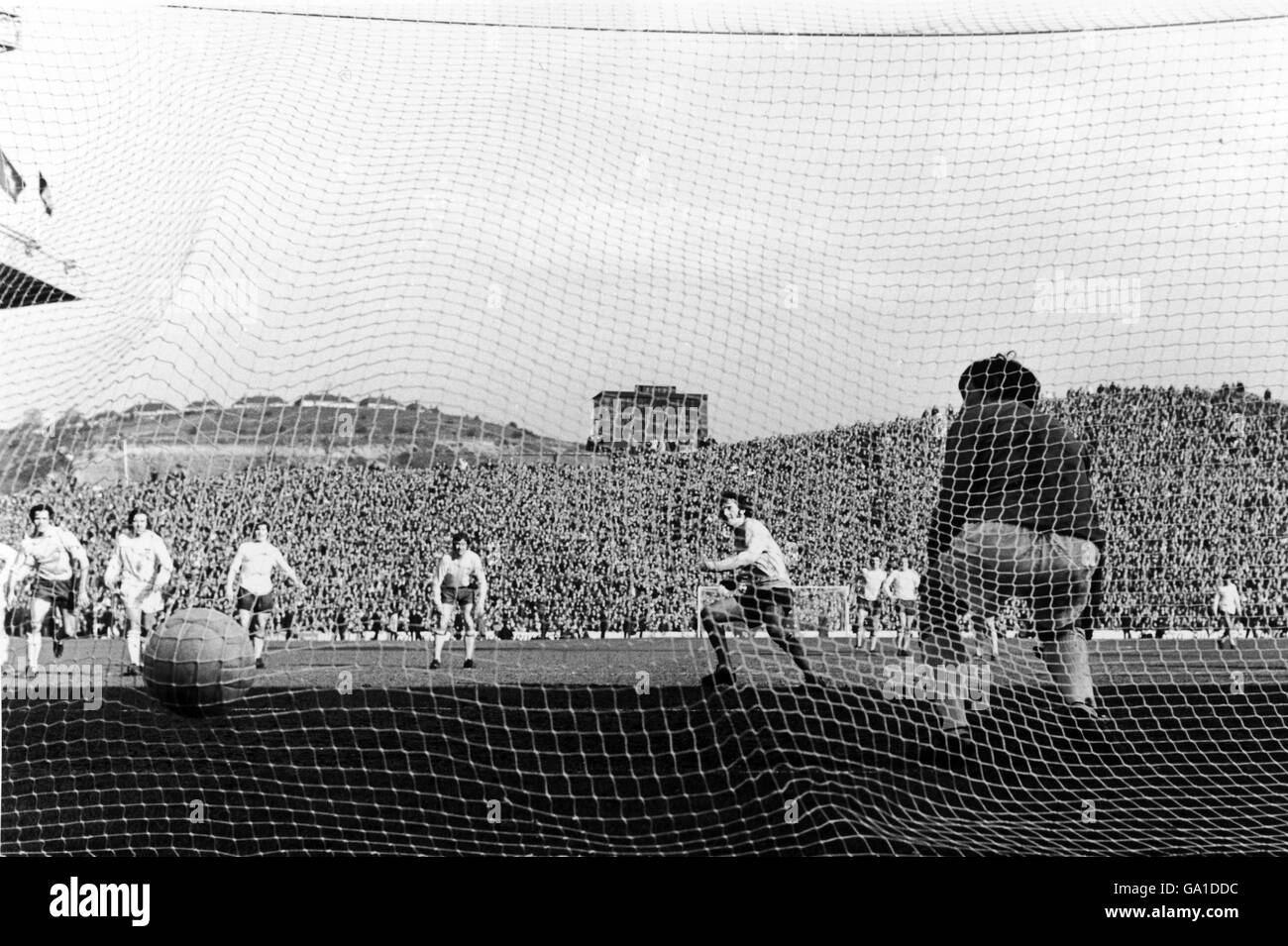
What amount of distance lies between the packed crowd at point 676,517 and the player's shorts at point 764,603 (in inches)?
348

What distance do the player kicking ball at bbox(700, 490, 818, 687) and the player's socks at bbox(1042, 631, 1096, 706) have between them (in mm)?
1934

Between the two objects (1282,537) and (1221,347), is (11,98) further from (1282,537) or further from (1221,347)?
(1282,537)

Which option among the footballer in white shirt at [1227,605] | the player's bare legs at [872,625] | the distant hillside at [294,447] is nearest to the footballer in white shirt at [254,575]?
the distant hillside at [294,447]

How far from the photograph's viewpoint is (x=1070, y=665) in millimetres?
5715

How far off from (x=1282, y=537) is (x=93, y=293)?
17.6 metres

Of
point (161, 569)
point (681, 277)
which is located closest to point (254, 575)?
point (161, 569)

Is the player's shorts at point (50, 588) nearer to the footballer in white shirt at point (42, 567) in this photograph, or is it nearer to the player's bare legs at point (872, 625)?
the footballer in white shirt at point (42, 567)

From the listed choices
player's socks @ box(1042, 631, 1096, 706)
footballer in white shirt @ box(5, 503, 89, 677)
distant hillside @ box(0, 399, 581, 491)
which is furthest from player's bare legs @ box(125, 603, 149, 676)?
player's socks @ box(1042, 631, 1096, 706)

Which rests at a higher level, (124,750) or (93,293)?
(93,293)

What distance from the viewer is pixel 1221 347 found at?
735 cm

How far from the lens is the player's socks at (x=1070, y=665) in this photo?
5652mm
